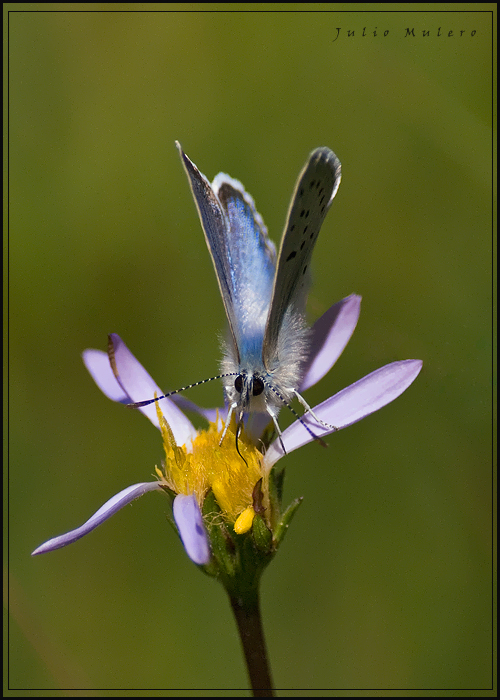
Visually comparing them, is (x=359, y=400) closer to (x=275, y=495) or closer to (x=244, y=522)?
(x=275, y=495)

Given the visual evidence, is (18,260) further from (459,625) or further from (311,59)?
(459,625)

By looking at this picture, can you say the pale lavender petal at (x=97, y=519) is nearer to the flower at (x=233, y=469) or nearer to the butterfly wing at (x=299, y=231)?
the flower at (x=233, y=469)

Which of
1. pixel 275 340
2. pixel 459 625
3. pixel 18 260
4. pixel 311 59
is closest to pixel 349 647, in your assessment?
pixel 459 625

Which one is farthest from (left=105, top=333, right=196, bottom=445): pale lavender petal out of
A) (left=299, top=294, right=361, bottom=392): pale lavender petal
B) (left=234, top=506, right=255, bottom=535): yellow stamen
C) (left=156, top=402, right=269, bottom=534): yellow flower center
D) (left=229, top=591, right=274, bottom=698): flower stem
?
(left=229, top=591, right=274, bottom=698): flower stem

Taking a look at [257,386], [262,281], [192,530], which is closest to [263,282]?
[262,281]

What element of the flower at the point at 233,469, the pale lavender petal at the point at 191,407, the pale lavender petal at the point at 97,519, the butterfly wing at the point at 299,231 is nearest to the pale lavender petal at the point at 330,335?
the flower at the point at 233,469

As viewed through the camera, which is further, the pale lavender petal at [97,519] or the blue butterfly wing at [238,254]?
the blue butterfly wing at [238,254]
